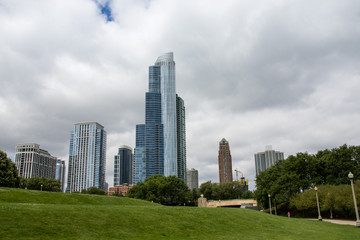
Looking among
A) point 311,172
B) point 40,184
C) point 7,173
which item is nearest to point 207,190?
point 311,172

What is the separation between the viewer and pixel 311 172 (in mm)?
81750

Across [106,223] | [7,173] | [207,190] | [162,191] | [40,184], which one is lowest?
[106,223]

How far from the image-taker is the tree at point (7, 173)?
72.7m

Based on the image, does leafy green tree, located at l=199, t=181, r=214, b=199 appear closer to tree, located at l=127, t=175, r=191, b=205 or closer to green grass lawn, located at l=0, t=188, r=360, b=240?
tree, located at l=127, t=175, r=191, b=205

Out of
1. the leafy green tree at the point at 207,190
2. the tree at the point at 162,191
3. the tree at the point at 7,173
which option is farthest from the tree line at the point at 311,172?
the tree at the point at 7,173

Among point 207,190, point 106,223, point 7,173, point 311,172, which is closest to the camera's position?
point 106,223

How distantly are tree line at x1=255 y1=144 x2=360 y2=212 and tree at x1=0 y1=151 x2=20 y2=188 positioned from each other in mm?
70123

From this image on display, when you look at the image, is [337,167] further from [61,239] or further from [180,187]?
[61,239]

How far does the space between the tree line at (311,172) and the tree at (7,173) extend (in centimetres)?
7012

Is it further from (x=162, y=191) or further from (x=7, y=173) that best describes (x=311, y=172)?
(x=7, y=173)

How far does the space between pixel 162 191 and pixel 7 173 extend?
2278 inches

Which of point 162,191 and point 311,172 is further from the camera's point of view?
point 162,191

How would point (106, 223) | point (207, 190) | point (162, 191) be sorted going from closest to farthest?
point (106, 223) → point (162, 191) → point (207, 190)

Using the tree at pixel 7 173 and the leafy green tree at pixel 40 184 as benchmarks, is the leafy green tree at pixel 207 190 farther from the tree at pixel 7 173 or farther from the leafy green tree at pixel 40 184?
the tree at pixel 7 173
